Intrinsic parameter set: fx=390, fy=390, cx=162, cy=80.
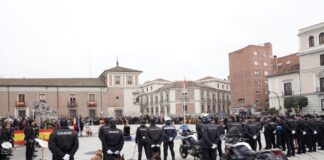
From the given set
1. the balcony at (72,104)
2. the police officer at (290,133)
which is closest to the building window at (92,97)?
the balcony at (72,104)

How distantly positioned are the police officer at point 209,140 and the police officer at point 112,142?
259 cm

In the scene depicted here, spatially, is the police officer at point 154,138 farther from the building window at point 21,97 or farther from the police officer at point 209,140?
the building window at point 21,97

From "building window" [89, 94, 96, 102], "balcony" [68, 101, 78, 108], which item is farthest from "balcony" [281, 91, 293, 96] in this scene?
"balcony" [68, 101, 78, 108]

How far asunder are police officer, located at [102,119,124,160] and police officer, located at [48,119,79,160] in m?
1.19

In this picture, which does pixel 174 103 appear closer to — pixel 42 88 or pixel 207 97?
pixel 207 97

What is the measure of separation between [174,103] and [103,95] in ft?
84.8

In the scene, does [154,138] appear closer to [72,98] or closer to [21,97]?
Answer: [72,98]

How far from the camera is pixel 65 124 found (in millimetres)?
10234

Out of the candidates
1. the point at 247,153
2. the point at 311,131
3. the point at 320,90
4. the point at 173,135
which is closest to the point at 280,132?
the point at 311,131

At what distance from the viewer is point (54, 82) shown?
6425 cm

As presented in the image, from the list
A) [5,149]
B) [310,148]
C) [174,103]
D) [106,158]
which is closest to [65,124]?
[106,158]

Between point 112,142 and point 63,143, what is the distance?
5.31 ft

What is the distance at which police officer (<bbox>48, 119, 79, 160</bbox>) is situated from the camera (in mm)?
9953

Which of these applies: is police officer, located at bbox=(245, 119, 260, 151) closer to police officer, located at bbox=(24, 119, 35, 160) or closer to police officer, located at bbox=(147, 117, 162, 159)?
police officer, located at bbox=(147, 117, 162, 159)
